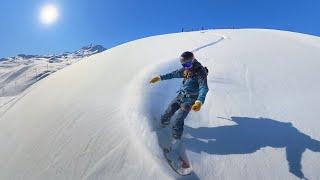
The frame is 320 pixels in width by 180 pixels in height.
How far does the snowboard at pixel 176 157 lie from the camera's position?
22.9 ft

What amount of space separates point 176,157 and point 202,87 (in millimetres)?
1392

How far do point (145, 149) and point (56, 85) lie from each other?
539cm

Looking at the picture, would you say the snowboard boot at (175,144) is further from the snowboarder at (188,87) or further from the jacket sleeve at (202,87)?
the jacket sleeve at (202,87)

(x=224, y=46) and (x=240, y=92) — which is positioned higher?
(x=224, y=46)

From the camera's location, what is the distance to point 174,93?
960 centimetres

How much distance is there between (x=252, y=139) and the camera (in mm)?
8094

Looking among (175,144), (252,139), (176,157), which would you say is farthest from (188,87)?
(252,139)

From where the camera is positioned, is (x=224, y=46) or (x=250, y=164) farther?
(x=224, y=46)

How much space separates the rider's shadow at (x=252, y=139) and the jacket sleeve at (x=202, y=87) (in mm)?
1103

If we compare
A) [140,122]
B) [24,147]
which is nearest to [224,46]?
[140,122]

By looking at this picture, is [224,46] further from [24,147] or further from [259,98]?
[24,147]

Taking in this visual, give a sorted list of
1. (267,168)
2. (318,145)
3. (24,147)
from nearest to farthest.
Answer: (267,168) < (318,145) < (24,147)

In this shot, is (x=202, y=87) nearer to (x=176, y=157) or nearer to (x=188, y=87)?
(x=188, y=87)

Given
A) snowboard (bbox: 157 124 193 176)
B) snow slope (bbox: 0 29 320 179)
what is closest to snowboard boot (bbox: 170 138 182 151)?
snowboard (bbox: 157 124 193 176)
